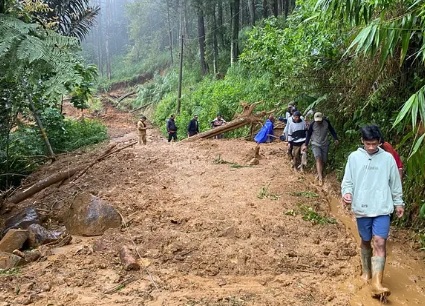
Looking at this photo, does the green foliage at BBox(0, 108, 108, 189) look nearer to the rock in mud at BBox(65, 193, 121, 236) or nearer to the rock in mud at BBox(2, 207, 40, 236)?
the rock in mud at BBox(2, 207, 40, 236)

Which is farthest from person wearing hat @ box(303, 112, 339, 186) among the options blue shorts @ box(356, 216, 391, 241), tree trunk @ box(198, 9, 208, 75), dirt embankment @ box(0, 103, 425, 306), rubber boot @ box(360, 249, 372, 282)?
tree trunk @ box(198, 9, 208, 75)

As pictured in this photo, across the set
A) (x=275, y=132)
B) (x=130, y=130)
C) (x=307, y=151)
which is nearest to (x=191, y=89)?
(x=130, y=130)

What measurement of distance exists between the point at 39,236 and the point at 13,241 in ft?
1.11

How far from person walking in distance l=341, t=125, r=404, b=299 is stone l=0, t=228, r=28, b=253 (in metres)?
4.05

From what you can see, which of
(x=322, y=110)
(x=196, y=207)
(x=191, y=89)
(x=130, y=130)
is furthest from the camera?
(x=191, y=89)

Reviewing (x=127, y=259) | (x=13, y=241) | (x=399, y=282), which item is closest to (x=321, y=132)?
(x=399, y=282)

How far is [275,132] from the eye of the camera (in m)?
13.9

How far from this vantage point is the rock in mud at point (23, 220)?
5.94 m

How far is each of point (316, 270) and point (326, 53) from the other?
199 inches

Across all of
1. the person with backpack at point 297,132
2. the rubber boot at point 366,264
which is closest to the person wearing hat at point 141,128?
the person with backpack at point 297,132

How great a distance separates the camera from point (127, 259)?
4.37 metres

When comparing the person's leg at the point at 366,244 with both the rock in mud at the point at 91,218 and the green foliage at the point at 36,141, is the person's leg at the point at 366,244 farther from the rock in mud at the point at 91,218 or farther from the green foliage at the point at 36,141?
the green foliage at the point at 36,141

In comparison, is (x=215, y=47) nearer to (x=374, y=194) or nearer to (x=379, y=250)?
(x=374, y=194)

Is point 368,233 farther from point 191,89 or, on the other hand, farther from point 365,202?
point 191,89
